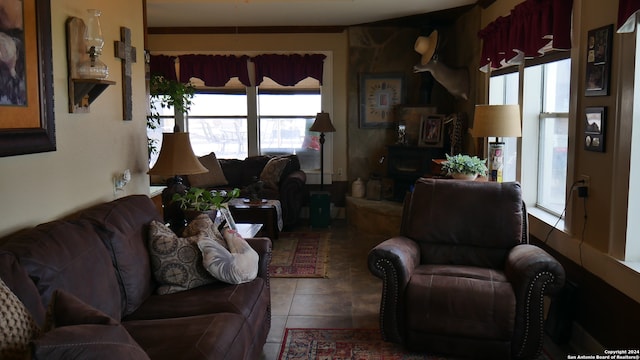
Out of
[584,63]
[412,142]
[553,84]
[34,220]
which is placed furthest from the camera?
[412,142]

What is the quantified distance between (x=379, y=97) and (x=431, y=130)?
3.00 feet

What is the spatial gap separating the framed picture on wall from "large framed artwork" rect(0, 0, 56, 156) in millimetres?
2789

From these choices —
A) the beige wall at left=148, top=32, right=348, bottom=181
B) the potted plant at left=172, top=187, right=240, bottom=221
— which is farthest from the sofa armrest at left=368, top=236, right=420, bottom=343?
the beige wall at left=148, top=32, right=348, bottom=181

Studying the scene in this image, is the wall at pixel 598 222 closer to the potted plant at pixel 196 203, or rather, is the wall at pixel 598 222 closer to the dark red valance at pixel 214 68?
the potted plant at pixel 196 203

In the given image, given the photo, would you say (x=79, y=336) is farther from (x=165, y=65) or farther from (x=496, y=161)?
(x=165, y=65)

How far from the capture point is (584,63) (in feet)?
10.6

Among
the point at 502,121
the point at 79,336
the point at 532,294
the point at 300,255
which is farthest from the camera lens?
the point at 300,255

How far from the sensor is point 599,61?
3.00 metres

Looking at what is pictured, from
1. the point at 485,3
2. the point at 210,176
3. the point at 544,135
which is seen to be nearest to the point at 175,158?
the point at 544,135

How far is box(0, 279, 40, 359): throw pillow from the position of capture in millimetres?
1473

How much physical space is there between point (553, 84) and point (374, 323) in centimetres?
219

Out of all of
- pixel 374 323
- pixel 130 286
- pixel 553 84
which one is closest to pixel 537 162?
pixel 553 84

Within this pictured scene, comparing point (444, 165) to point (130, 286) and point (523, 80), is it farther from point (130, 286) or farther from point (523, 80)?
point (130, 286)

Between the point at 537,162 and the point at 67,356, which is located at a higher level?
the point at 537,162
